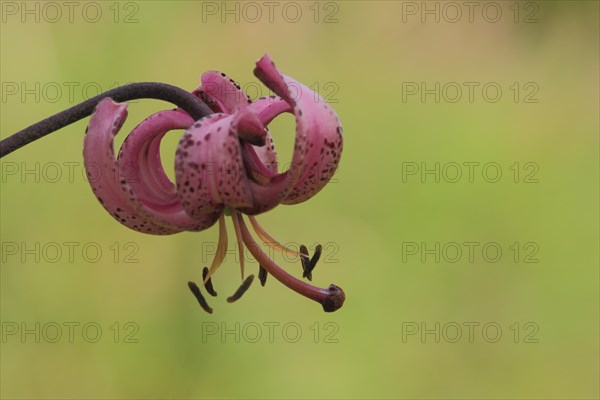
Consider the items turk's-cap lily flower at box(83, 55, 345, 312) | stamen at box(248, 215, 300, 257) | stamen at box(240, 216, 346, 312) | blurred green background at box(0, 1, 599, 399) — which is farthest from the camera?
blurred green background at box(0, 1, 599, 399)

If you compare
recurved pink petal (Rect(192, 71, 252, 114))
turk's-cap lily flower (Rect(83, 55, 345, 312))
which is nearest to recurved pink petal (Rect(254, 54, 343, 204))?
turk's-cap lily flower (Rect(83, 55, 345, 312))

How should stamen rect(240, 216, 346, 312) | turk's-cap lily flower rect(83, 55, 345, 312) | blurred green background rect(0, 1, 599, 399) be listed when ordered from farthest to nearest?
1. blurred green background rect(0, 1, 599, 399)
2. stamen rect(240, 216, 346, 312)
3. turk's-cap lily flower rect(83, 55, 345, 312)

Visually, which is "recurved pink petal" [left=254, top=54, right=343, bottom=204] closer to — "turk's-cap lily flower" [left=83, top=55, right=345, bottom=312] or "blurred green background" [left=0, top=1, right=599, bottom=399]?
"turk's-cap lily flower" [left=83, top=55, right=345, bottom=312]

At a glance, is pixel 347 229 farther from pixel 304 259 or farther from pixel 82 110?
pixel 82 110

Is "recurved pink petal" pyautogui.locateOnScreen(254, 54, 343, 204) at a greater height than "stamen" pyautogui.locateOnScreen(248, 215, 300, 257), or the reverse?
"recurved pink petal" pyautogui.locateOnScreen(254, 54, 343, 204)

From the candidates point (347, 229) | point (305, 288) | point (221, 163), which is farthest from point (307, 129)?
point (347, 229)

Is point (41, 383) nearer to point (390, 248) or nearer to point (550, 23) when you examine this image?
point (390, 248)

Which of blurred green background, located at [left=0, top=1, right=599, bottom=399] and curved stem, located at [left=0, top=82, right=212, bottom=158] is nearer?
curved stem, located at [left=0, top=82, right=212, bottom=158]
